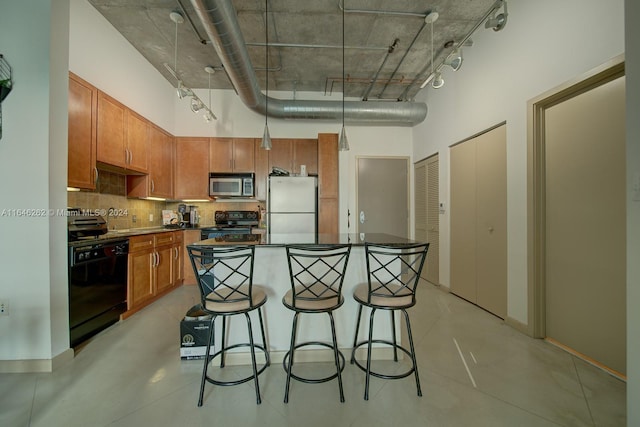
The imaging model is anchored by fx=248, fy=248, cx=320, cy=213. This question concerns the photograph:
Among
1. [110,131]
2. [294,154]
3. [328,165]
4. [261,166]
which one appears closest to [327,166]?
[328,165]

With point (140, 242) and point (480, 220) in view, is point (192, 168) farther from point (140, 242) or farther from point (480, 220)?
point (480, 220)

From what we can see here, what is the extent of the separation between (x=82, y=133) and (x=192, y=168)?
1.81m

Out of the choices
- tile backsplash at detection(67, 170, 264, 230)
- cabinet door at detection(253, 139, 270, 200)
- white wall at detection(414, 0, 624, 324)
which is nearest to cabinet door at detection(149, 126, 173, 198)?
tile backsplash at detection(67, 170, 264, 230)

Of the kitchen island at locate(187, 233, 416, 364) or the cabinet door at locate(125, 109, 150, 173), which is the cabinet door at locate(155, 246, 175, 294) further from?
the kitchen island at locate(187, 233, 416, 364)

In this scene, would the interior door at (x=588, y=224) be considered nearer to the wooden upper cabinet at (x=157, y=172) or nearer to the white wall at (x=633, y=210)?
the white wall at (x=633, y=210)

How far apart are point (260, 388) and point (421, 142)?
13.6 feet

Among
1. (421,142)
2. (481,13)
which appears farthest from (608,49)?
(421,142)

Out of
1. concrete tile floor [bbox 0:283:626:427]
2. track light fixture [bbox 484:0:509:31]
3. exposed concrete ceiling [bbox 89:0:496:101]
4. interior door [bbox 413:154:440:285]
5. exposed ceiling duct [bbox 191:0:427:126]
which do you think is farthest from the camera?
interior door [bbox 413:154:440:285]

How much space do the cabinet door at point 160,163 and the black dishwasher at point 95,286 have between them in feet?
4.09

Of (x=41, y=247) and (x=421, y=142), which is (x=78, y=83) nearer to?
(x=41, y=247)

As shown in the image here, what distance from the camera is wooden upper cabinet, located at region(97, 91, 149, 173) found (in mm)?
2666

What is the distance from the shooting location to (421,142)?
169 inches

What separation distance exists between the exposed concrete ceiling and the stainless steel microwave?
1.61 metres

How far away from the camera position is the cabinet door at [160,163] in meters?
3.59
